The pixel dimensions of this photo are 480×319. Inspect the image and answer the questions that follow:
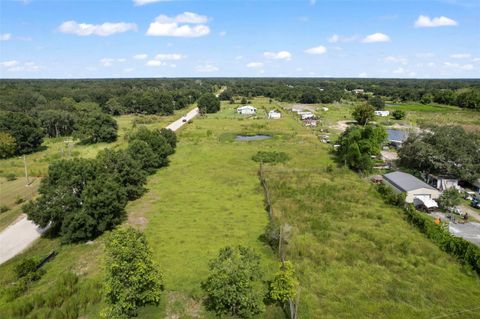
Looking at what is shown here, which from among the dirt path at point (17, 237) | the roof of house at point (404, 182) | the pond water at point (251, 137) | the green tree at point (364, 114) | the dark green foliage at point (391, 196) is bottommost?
the dirt path at point (17, 237)

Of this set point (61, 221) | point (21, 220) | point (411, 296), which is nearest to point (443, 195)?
point (411, 296)

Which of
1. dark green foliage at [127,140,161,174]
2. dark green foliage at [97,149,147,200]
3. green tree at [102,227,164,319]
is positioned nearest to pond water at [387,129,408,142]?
dark green foliage at [127,140,161,174]

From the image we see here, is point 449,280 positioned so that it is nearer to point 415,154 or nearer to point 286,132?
point 415,154

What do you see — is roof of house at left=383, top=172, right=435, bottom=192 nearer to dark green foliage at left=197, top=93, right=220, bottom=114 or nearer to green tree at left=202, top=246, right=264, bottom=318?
green tree at left=202, top=246, right=264, bottom=318

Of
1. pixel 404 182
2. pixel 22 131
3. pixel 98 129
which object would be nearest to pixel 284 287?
pixel 404 182

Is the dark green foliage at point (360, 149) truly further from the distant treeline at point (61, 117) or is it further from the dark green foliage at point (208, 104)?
the dark green foliage at point (208, 104)

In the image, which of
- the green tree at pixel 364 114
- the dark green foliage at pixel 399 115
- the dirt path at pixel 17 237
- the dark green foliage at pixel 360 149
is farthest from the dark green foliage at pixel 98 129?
the dark green foliage at pixel 399 115

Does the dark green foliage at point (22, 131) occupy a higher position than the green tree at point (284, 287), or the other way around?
the dark green foliage at point (22, 131)
